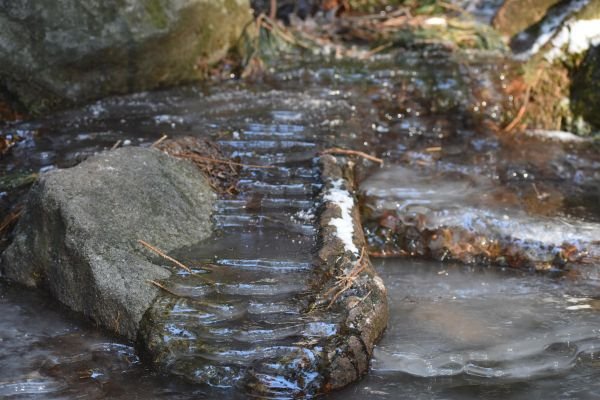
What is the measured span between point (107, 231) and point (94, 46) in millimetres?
→ 2708

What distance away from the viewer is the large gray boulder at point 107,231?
326cm

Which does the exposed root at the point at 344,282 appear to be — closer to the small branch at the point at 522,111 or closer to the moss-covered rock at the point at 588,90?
the small branch at the point at 522,111

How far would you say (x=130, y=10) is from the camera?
5.78 metres

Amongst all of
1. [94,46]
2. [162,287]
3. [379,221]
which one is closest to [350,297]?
[162,287]

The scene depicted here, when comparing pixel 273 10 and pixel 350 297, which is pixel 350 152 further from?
pixel 273 10

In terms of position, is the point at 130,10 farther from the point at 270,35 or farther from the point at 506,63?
the point at 506,63

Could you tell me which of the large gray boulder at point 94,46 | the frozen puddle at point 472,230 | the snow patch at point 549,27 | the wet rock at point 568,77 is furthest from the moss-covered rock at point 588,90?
the large gray boulder at point 94,46

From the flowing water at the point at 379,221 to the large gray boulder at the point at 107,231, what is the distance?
0.37 ft

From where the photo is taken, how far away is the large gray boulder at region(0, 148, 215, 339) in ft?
10.7

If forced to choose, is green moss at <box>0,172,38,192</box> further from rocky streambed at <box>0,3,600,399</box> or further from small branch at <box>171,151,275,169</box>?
small branch at <box>171,151,275,169</box>

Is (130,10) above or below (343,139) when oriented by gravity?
above

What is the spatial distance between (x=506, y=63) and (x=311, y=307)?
4165mm

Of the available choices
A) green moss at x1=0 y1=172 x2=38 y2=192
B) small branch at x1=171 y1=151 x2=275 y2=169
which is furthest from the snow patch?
green moss at x1=0 y1=172 x2=38 y2=192

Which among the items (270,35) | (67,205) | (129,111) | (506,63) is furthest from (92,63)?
(506,63)
